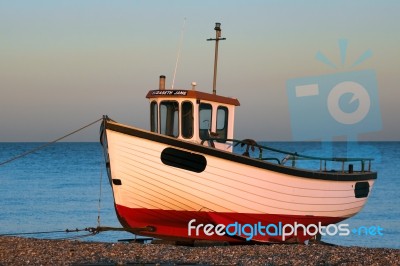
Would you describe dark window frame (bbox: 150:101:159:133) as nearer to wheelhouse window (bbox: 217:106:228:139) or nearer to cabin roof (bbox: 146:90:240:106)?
cabin roof (bbox: 146:90:240:106)

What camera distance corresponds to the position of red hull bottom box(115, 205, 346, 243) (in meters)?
16.2

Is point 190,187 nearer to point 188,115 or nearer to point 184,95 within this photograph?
point 188,115

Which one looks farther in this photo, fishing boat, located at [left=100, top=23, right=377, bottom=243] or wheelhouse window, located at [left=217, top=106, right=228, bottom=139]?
wheelhouse window, located at [left=217, top=106, right=228, bottom=139]

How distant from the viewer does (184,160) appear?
619 inches

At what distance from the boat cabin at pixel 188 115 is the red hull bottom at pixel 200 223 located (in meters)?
1.57

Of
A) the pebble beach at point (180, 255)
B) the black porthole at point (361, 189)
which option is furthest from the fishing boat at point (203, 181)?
the pebble beach at point (180, 255)

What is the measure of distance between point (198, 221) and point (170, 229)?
59 cm

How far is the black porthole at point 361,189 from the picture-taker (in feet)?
62.1

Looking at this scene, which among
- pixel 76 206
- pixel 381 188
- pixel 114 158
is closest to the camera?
pixel 114 158

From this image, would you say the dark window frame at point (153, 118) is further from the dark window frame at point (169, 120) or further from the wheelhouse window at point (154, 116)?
the dark window frame at point (169, 120)

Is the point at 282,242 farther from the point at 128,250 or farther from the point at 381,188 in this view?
the point at 381,188

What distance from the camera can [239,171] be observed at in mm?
15922

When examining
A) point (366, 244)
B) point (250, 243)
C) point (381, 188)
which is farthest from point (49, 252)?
point (381, 188)

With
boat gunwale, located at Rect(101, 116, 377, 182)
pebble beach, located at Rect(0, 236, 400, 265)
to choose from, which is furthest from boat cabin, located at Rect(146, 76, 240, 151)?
pebble beach, located at Rect(0, 236, 400, 265)
